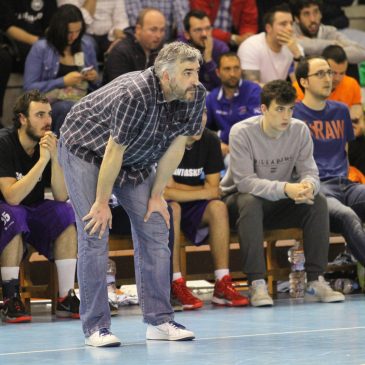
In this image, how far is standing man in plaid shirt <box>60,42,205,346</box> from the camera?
452 centimetres

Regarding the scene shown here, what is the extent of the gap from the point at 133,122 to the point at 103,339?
1010mm

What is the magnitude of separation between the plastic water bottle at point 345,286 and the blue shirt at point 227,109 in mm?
1449

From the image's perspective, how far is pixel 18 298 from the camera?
19.9 ft

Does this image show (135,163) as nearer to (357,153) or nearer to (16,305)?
(16,305)

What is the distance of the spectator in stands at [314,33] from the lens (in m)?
9.16

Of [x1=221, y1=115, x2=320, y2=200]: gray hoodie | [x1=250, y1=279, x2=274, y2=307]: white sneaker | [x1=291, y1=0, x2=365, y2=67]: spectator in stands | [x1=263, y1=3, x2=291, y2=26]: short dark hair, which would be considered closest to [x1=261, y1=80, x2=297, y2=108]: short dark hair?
[x1=221, y1=115, x2=320, y2=200]: gray hoodie

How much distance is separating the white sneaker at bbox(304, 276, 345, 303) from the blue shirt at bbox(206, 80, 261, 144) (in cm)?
166

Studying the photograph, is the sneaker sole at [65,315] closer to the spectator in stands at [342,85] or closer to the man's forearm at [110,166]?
the man's forearm at [110,166]

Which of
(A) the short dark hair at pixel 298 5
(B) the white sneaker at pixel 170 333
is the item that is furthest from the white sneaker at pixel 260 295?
(A) the short dark hair at pixel 298 5

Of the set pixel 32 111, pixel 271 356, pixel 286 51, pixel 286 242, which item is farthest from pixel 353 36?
pixel 271 356

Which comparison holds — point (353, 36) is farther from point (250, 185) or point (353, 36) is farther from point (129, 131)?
point (129, 131)

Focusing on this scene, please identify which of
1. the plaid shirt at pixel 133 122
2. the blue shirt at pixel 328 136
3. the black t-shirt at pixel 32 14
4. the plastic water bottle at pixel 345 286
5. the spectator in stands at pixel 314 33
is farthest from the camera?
the spectator in stands at pixel 314 33

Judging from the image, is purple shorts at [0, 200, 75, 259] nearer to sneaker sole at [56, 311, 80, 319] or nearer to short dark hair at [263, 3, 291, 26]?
sneaker sole at [56, 311, 80, 319]

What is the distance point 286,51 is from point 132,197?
4.55 meters
